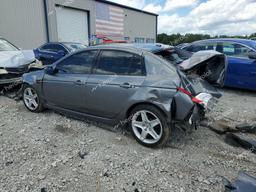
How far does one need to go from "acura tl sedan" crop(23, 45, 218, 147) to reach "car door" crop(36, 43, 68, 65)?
5297 mm

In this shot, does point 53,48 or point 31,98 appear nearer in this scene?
point 31,98

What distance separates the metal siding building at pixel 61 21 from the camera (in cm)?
1208

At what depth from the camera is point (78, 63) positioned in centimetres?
376

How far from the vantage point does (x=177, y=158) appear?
2924 mm

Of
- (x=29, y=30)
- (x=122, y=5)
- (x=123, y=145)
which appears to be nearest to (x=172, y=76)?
(x=123, y=145)

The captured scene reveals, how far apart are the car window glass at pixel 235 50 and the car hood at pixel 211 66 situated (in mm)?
2884

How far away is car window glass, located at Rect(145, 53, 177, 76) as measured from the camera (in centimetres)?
299

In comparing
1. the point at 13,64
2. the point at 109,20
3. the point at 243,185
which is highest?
the point at 109,20

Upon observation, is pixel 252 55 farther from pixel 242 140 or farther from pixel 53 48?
pixel 53 48

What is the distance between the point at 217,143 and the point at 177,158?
86 centimetres

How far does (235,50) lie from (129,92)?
14.9 ft

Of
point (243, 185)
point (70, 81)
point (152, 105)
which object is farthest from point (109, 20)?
point (243, 185)

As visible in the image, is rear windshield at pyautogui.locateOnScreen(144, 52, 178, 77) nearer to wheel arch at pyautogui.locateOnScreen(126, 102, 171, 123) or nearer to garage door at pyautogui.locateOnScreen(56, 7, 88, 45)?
wheel arch at pyautogui.locateOnScreen(126, 102, 171, 123)

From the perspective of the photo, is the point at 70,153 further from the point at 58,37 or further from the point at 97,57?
the point at 58,37
